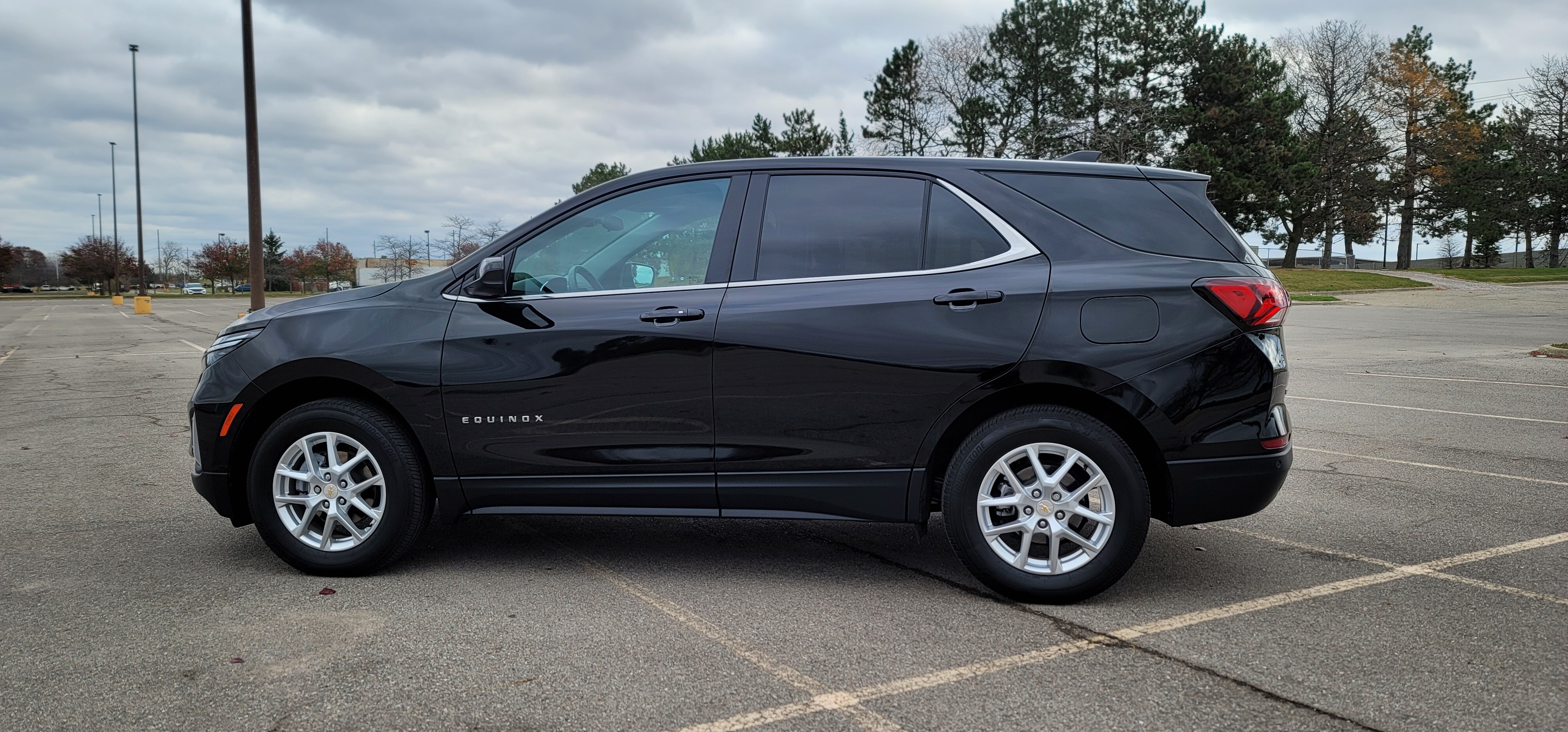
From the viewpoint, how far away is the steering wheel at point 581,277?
4.26 meters

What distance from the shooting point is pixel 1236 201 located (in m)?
51.6

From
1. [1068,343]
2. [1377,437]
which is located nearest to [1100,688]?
[1068,343]

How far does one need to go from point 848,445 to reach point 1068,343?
0.91 meters

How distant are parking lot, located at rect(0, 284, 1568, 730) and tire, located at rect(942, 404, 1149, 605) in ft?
0.45

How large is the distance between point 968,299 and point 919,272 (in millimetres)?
227

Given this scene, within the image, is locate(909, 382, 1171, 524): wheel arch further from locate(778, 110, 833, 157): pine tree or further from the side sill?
locate(778, 110, 833, 157): pine tree

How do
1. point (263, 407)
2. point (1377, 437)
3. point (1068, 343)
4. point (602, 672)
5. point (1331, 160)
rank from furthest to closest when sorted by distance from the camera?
point (1331, 160), point (1377, 437), point (263, 407), point (1068, 343), point (602, 672)

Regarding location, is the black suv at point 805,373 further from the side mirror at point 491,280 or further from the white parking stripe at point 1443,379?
the white parking stripe at point 1443,379

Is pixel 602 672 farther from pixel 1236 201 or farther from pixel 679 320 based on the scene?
pixel 1236 201

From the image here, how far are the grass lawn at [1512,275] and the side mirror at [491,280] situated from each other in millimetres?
52696

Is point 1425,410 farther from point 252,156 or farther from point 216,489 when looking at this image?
point 252,156

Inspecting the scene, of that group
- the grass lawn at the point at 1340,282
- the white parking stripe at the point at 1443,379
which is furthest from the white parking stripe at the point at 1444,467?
the grass lawn at the point at 1340,282

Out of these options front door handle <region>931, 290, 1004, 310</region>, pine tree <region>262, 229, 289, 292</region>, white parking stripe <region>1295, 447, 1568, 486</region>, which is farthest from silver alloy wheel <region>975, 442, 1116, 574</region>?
pine tree <region>262, 229, 289, 292</region>

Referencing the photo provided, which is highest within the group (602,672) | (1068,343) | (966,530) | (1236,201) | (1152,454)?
(1236,201)
